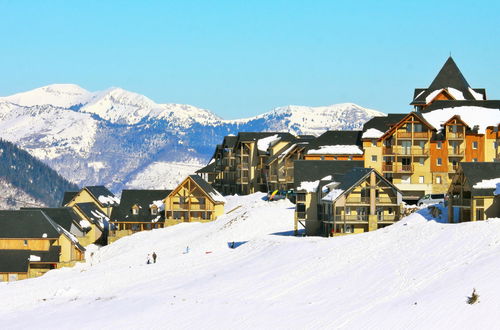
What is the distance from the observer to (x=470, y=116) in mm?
106562

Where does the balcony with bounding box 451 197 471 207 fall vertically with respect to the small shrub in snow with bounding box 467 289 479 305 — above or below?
above

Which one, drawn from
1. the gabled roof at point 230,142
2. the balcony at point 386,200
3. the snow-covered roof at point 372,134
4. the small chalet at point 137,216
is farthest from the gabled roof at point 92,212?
the balcony at point 386,200

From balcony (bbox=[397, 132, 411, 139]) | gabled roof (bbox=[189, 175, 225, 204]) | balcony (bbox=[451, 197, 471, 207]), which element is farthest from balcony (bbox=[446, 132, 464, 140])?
balcony (bbox=[451, 197, 471, 207])

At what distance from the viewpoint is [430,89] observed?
122500 mm

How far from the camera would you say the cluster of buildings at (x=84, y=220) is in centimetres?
10356

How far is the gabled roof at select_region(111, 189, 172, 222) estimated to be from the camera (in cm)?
12325

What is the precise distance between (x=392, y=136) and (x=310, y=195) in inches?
814

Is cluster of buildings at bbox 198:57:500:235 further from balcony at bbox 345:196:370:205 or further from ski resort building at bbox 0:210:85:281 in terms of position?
ski resort building at bbox 0:210:85:281

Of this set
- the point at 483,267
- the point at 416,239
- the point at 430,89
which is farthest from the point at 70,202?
the point at 483,267

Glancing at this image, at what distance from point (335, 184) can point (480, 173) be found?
16381 mm

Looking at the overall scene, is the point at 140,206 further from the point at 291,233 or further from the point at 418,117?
the point at 291,233

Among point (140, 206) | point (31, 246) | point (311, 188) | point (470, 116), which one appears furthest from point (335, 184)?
point (140, 206)

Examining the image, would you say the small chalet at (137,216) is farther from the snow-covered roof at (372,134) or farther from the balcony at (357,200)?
the balcony at (357,200)

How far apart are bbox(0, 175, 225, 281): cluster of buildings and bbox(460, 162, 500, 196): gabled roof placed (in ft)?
152
